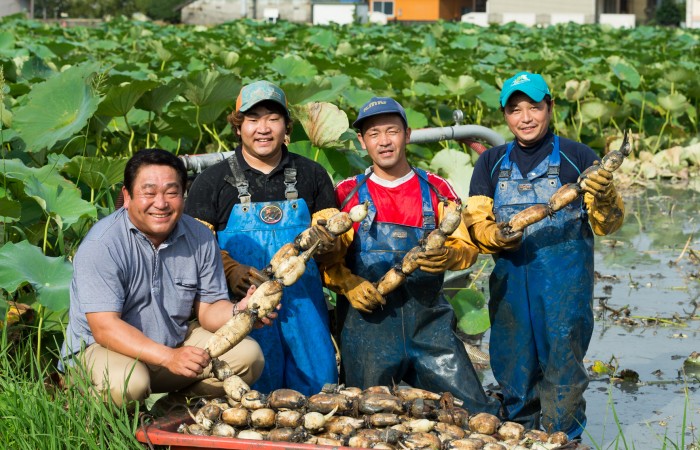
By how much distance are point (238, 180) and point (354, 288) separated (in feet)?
1.88

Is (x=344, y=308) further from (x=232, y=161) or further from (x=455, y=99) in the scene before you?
(x=455, y=99)

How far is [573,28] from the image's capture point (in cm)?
3281

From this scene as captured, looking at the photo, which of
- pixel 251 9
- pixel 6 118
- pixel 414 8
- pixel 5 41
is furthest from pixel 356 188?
pixel 414 8

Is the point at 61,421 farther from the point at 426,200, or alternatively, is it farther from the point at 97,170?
the point at 97,170

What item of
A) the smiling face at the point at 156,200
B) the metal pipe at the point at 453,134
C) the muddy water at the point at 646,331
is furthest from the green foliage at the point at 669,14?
the smiling face at the point at 156,200

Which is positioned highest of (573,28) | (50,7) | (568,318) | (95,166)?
(50,7)

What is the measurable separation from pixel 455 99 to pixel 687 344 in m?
5.24

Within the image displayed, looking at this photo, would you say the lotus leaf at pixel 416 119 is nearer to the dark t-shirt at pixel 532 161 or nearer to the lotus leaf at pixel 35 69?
the lotus leaf at pixel 35 69

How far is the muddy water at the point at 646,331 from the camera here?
4059mm

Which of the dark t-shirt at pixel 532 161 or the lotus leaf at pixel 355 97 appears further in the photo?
the lotus leaf at pixel 355 97

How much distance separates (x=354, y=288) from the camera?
3.76 metres

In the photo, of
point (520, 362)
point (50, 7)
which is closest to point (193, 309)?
point (520, 362)

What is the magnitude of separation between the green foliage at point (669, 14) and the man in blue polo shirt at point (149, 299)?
172 ft

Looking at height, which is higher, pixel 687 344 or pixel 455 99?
pixel 455 99
